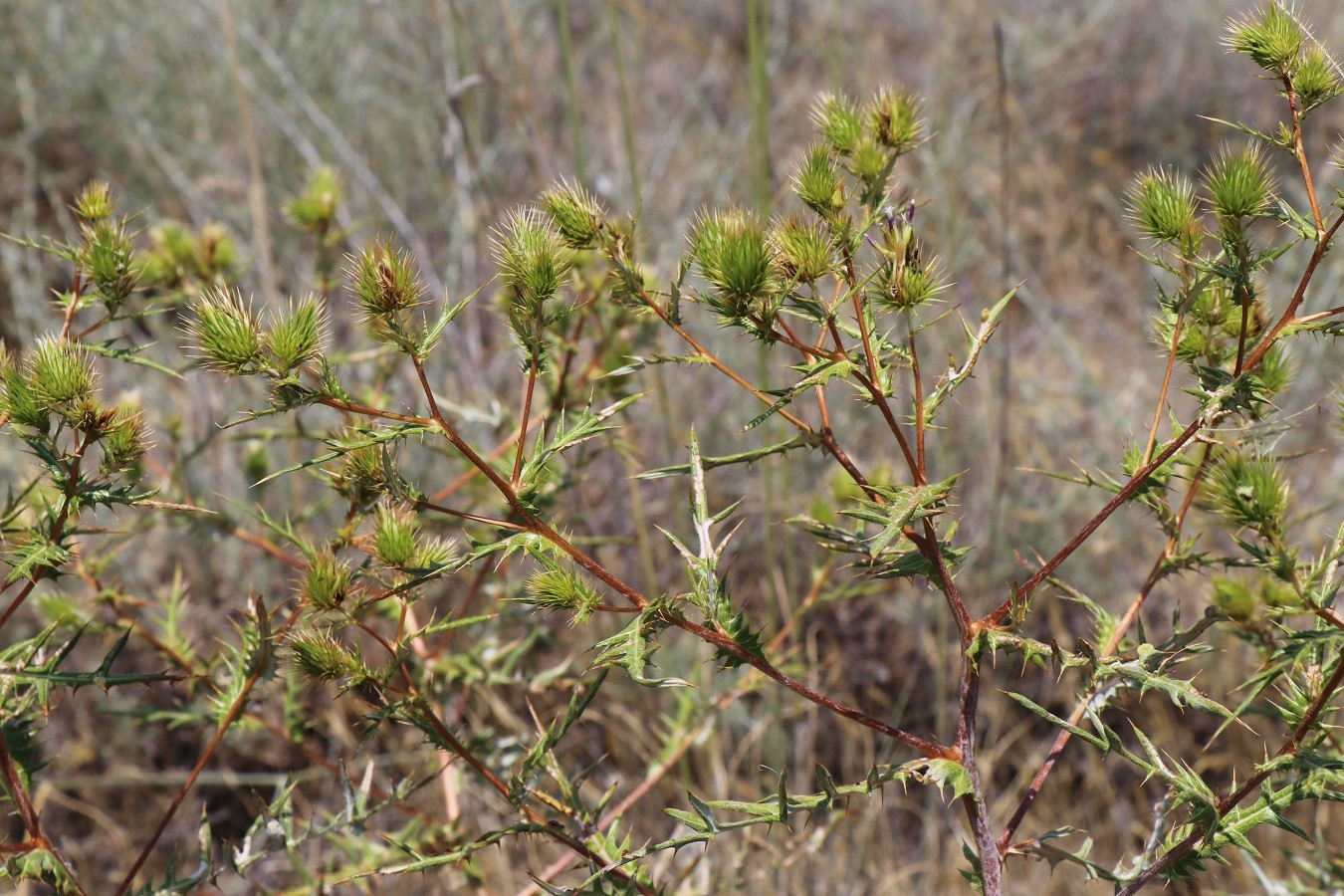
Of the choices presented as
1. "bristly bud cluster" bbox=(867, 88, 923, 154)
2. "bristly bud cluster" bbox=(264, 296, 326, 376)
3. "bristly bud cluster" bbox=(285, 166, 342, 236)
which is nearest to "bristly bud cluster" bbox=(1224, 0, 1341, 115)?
"bristly bud cluster" bbox=(867, 88, 923, 154)

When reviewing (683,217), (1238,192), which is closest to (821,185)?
(1238,192)

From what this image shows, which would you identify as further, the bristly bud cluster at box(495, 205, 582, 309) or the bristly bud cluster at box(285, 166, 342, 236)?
the bristly bud cluster at box(285, 166, 342, 236)

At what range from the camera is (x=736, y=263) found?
0.87 m

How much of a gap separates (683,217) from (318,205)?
99.3 inches

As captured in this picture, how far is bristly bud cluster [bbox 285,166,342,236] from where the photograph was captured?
1.67 meters

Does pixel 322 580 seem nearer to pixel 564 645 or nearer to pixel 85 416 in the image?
pixel 85 416

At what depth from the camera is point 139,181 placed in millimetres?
4520

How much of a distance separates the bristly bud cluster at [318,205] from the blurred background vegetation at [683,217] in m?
0.06

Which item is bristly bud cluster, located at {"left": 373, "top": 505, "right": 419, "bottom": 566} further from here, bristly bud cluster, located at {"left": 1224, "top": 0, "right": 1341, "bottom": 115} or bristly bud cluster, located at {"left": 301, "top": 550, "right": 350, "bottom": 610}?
bristly bud cluster, located at {"left": 1224, "top": 0, "right": 1341, "bottom": 115}

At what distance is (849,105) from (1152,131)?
4.82 metres

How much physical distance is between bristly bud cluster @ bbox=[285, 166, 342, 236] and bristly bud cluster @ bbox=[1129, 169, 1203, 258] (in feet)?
3.88

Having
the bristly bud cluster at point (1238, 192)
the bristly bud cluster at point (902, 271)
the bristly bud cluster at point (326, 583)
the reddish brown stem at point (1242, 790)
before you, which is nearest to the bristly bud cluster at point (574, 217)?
the bristly bud cluster at point (902, 271)

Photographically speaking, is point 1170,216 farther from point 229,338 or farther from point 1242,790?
point 229,338

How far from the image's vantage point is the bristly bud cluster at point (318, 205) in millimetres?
1667
